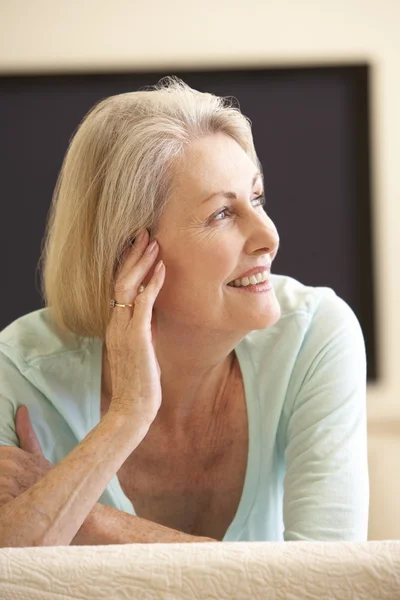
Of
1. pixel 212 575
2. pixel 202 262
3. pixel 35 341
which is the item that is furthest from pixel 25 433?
pixel 212 575

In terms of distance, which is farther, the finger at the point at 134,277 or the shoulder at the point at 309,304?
the shoulder at the point at 309,304

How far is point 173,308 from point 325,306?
297 mm

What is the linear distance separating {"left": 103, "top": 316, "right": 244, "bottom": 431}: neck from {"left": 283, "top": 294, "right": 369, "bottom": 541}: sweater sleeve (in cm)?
15

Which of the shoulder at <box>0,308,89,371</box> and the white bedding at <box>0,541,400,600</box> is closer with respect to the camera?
the white bedding at <box>0,541,400,600</box>

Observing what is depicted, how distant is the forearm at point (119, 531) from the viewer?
4.38 ft

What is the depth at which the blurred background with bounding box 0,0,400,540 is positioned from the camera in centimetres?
371

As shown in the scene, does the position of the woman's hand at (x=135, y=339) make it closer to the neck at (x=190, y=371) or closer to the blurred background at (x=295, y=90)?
the neck at (x=190, y=371)

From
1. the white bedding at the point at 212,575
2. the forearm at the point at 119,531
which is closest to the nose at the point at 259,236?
the forearm at the point at 119,531

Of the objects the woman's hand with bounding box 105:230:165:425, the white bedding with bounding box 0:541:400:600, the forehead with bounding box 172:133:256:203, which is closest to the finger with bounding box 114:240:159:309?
the woman's hand with bounding box 105:230:165:425

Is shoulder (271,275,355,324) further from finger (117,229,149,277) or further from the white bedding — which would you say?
the white bedding

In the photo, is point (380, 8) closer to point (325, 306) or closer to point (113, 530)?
point (325, 306)

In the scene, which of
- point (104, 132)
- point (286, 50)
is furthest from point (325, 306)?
point (286, 50)

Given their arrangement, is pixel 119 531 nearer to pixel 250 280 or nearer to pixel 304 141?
pixel 250 280

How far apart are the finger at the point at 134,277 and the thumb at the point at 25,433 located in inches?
10.6
